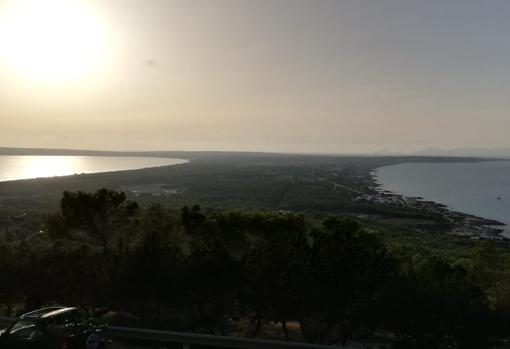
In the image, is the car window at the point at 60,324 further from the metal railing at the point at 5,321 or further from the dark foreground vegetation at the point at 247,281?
the dark foreground vegetation at the point at 247,281

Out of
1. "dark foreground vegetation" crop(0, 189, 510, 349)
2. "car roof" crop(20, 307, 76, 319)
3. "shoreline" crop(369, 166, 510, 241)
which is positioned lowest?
"shoreline" crop(369, 166, 510, 241)

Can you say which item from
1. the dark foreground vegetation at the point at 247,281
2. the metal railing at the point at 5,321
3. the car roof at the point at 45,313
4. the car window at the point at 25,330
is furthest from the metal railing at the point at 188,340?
the dark foreground vegetation at the point at 247,281

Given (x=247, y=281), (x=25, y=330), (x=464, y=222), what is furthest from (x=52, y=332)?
(x=464, y=222)

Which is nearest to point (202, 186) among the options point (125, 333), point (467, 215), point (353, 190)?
point (353, 190)

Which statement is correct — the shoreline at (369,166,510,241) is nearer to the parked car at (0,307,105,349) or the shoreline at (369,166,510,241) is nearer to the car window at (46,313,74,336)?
the parked car at (0,307,105,349)

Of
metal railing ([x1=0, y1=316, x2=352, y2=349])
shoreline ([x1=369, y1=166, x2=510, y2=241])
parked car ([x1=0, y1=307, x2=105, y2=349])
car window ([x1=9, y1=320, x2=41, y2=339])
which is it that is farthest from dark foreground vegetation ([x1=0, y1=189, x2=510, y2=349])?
shoreline ([x1=369, y1=166, x2=510, y2=241])

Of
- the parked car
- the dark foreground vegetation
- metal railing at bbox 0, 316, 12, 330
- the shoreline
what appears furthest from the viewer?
the shoreline

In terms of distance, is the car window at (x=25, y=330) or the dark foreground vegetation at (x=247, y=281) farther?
the dark foreground vegetation at (x=247, y=281)

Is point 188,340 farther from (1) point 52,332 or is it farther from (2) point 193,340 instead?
(1) point 52,332
